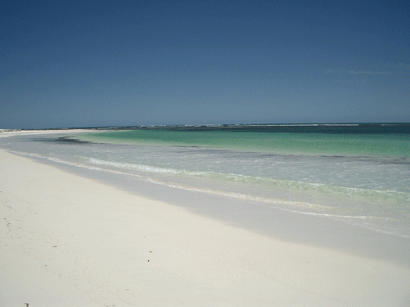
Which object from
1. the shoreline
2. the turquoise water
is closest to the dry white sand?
the shoreline

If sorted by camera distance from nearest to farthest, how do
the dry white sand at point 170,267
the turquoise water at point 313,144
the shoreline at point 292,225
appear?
1. the dry white sand at point 170,267
2. the shoreline at point 292,225
3. the turquoise water at point 313,144

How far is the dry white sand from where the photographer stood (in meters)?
2.44

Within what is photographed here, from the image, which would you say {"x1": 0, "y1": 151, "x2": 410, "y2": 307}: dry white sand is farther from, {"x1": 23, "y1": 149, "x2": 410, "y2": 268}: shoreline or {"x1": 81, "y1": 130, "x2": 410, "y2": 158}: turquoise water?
{"x1": 81, "y1": 130, "x2": 410, "y2": 158}: turquoise water

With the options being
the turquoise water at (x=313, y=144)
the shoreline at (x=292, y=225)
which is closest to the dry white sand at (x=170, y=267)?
the shoreline at (x=292, y=225)

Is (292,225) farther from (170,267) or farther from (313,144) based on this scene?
(313,144)

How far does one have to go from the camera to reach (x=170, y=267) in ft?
9.66

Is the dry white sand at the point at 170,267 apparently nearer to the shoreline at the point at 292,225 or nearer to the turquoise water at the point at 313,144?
the shoreline at the point at 292,225

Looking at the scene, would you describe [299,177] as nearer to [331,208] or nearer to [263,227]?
[331,208]

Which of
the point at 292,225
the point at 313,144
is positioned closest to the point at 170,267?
the point at 292,225

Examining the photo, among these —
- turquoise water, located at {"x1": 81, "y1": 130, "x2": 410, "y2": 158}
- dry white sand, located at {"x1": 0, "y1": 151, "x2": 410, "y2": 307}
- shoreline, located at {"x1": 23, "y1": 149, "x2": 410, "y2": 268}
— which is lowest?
shoreline, located at {"x1": 23, "y1": 149, "x2": 410, "y2": 268}

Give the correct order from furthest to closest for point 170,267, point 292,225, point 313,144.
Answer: point 313,144, point 292,225, point 170,267

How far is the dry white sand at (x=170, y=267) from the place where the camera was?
8.02 ft

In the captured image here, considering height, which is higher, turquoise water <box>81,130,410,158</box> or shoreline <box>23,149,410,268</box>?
turquoise water <box>81,130,410,158</box>

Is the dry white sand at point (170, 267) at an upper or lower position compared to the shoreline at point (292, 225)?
upper
